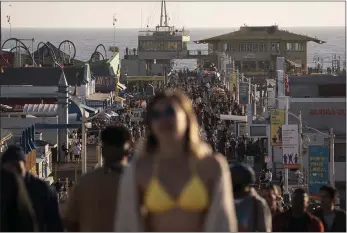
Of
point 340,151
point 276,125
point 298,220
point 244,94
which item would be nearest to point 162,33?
point 244,94

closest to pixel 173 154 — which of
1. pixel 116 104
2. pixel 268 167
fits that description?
pixel 268 167

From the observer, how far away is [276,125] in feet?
108

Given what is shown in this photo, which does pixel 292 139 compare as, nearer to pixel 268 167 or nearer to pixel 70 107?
pixel 268 167

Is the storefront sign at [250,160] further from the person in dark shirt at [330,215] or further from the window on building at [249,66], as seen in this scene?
the window on building at [249,66]

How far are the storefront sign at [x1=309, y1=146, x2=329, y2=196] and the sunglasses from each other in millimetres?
20007

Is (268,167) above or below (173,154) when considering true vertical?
below

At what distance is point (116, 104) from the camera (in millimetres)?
60969

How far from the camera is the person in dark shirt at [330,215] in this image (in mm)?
8930

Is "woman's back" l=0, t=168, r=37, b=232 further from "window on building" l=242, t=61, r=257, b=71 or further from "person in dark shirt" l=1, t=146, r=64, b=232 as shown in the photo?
"window on building" l=242, t=61, r=257, b=71

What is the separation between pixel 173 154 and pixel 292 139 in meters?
23.7

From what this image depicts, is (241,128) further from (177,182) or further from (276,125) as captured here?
(177,182)

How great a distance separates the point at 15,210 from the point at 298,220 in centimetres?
249

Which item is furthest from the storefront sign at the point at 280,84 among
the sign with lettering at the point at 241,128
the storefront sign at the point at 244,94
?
the storefront sign at the point at 244,94

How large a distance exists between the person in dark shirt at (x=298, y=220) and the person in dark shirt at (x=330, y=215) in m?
0.48
